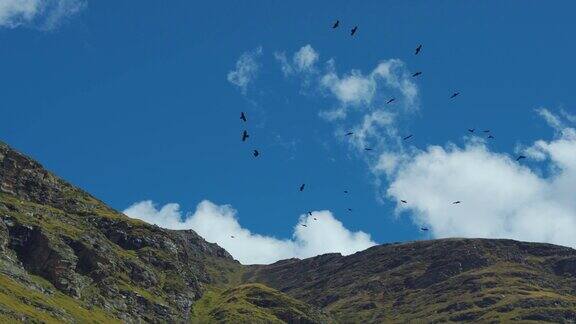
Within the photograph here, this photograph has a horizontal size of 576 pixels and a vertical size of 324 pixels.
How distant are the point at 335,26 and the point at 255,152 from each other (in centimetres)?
1298

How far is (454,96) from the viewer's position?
8381 cm

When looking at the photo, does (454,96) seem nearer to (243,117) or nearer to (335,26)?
(335,26)

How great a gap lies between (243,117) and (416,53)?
55.8 feet

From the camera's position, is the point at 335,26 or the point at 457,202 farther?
the point at 457,202

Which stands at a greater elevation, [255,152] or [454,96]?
[454,96]

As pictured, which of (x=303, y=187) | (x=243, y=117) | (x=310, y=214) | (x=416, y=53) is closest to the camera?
(x=243, y=117)

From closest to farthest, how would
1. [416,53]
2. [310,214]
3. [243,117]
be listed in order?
1. [243,117]
2. [416,53]
3. [310,214]

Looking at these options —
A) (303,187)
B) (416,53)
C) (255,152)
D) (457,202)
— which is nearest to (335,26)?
(416,53)

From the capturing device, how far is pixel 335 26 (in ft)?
229

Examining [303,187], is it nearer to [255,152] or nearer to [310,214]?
[255,152]

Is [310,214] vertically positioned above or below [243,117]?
above

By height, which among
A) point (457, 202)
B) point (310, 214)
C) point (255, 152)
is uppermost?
point (457, 202)

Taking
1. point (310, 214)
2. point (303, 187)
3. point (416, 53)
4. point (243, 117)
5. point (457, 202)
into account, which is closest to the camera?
point (243, 117)

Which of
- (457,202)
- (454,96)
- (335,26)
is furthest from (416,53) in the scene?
(457,202)
